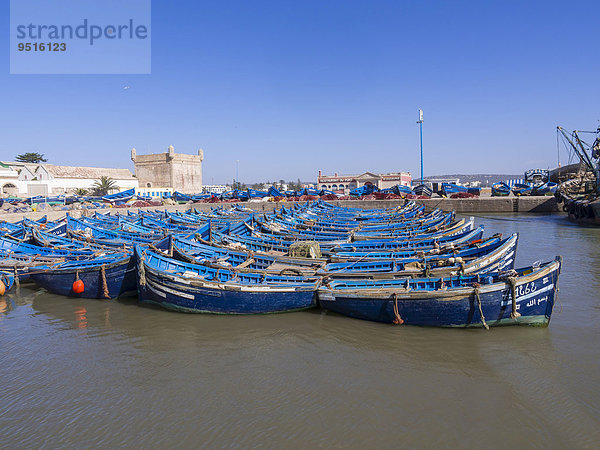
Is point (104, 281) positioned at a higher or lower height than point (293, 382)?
higher

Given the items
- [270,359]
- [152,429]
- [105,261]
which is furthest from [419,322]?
[105,261]

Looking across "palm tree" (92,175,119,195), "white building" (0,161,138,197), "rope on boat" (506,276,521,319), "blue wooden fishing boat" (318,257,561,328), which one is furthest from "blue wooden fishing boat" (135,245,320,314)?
"palm tree" (92,175,119,195)

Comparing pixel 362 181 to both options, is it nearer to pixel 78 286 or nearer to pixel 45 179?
pixel 45 179

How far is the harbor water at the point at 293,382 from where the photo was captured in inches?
278

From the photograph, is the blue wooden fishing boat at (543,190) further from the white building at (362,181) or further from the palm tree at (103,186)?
the palm tree at (103,186)

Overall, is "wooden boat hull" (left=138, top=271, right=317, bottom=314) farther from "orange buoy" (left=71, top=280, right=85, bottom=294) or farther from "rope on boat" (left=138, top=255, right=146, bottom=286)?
"orange buoy" (left=71, top=280, right=85, bottom=294)

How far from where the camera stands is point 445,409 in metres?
7.58

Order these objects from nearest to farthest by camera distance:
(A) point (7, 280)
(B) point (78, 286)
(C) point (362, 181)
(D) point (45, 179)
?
(B) point (78, 286) → (A) point (7, 280) → (D) point (45, 179) → (C) point (362, 181)

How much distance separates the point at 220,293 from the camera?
41.0ft

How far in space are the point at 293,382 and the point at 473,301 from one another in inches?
218

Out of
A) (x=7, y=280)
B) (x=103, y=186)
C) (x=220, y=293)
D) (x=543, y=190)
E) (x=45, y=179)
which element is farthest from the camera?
(x=103, y=186)

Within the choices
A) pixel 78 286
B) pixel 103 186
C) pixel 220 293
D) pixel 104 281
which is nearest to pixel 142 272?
pixel 104 281

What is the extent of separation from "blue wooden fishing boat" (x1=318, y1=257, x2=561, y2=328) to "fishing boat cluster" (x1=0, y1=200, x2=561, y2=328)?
3 centimetres

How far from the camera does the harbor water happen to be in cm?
705
